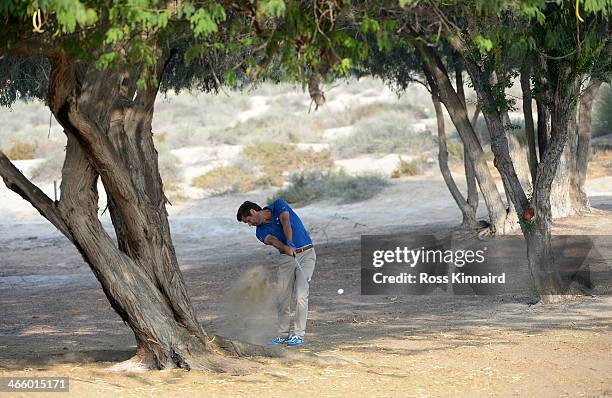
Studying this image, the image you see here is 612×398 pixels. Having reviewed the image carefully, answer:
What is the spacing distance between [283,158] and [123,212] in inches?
1040

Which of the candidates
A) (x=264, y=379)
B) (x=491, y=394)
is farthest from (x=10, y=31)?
(x=491, y=394)

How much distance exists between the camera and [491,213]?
1845cm

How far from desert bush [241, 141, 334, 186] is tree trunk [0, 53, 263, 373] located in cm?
2348

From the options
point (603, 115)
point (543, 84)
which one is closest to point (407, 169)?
point (603, 115)

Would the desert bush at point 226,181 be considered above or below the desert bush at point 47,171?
below

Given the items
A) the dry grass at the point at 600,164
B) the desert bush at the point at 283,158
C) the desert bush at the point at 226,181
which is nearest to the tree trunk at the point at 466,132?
the dry grass at the point at 600,164

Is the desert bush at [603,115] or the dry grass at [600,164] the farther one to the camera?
the desert bush at [603,115]

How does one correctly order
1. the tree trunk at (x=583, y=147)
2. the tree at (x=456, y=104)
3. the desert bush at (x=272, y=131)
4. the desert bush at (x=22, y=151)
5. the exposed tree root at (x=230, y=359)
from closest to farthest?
the exposed tree root at (x=230, y=359) < the tree at (x=456, y=104) < the tree trunk at (x=583, y=147) < the desert bush at (x=22, y=151) < the desert bush at (x=272, y=131)

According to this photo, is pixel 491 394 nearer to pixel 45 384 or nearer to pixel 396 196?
pixel 45 384

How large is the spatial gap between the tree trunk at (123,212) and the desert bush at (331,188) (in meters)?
19.1

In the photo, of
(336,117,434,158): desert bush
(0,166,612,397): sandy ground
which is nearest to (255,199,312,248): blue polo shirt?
(0,166,612,397): sandy ground

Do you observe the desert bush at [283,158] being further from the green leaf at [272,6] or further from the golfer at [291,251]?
the green leaf at [272,6]

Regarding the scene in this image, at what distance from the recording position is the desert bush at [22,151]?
3728cm

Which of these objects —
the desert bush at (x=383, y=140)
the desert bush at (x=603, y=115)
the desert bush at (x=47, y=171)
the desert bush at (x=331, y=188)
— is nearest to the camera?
the desert bush at (x=331, y=188)
